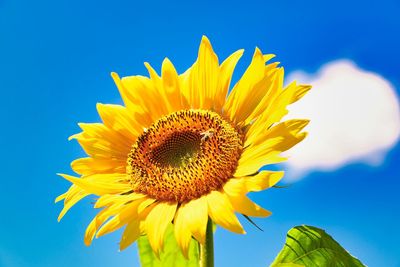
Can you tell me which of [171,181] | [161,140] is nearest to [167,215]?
[171,181]

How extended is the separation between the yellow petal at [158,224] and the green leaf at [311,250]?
68cm

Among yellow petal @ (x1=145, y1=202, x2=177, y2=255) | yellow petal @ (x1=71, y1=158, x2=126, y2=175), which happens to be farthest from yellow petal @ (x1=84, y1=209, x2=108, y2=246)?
yellow petal @ (x1=71, y1=158, x2=126, y2=175)

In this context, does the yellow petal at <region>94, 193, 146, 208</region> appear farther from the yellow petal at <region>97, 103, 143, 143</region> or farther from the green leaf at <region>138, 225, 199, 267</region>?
the yellow petal at <region>97, 103, 143, 143</region>

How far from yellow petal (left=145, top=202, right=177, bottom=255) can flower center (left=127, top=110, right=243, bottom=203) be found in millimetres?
139

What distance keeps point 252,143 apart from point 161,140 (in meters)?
0.88

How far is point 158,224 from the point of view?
9.62 ft

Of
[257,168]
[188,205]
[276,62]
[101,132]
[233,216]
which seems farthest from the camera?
[101,132]

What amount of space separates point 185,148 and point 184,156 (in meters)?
0.08

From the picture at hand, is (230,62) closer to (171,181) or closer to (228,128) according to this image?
(228,128)

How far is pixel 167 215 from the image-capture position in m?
3.01

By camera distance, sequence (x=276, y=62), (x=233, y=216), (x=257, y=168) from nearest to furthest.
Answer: (x=233, y=216)
(x=257, y=168)
(x=276, y=62)

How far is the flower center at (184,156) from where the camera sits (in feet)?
10.5

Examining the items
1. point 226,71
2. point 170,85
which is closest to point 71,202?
point 170,85

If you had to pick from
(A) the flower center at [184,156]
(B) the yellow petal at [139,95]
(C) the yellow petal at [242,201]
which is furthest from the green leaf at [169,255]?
(B) the yellow petal at [139,95]
